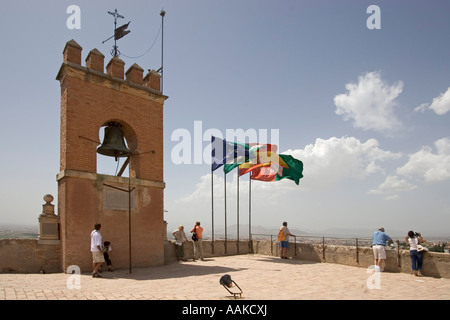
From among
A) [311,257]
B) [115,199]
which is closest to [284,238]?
[311,257]

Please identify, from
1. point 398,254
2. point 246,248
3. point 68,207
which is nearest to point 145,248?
point 68,207

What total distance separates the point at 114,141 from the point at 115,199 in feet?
6.86

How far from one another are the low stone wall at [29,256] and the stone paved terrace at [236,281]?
813 mm

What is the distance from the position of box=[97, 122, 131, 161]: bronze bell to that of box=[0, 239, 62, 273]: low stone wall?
3646mm

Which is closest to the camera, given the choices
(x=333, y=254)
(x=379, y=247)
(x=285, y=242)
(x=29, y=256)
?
(x=29, y=256)

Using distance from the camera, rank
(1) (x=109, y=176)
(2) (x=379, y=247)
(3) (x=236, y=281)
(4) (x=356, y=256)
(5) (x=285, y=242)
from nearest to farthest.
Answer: (3) (x=236, y=281), (2) (x=379, y=247), (1) (x=109, y=176), (4) (x=356, y=256), (5) (x=285, y=242)

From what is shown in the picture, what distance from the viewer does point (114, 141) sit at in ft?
43.0

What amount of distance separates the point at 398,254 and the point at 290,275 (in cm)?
360

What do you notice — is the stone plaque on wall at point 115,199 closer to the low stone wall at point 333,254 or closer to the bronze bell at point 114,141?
the bronze bell at point 114,141

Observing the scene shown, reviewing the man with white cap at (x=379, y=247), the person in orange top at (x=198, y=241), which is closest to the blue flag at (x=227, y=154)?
the person in orange top at (x=198, y=241)

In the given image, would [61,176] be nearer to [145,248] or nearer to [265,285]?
[145,248]

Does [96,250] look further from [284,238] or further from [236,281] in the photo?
[284,238]

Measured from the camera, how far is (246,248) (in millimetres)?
18031

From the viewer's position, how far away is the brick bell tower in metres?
11.6
